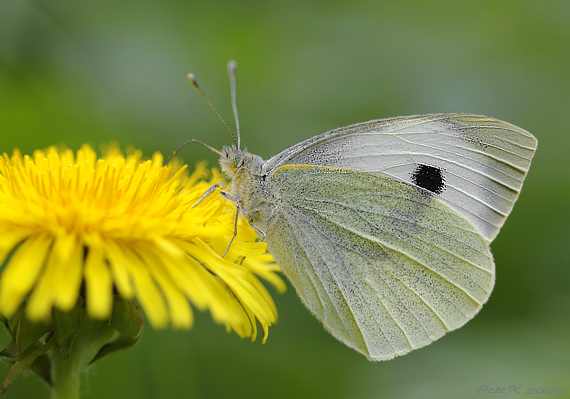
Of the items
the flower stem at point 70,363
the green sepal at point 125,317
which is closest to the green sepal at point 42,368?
the flower stem at point 70,363

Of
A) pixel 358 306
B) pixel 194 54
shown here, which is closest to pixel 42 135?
pixel 194 54

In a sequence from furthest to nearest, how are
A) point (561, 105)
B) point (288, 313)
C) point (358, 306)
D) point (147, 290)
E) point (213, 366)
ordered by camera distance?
point (561, 105), point (288, 313), point (213, 366), point (358, 306), point (147, 290)

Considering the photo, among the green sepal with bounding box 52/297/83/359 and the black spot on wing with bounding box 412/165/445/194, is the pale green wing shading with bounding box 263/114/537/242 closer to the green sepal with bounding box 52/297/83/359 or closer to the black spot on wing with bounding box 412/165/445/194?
the black spot on wing with bounding box 412/165/445/194

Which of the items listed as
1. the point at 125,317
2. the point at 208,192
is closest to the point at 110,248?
the point at 125,317

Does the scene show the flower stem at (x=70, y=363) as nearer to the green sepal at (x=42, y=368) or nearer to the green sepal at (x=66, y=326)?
the green sepal at (x=42, y=368)

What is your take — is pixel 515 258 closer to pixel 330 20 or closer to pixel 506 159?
pixel 506 159

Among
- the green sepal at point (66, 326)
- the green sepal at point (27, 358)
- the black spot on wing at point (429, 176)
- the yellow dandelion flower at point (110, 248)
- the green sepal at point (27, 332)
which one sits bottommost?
the green sepal at point (27, 358)
